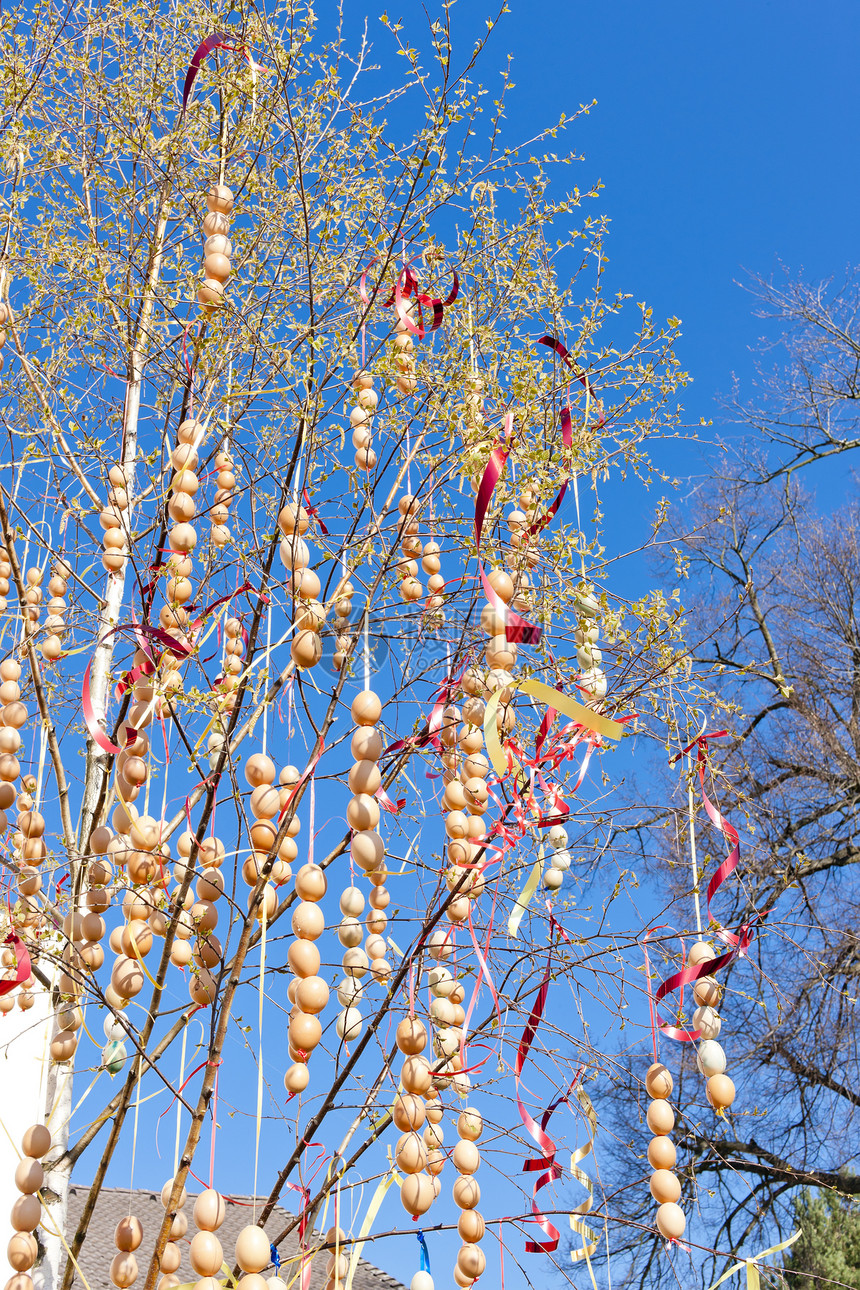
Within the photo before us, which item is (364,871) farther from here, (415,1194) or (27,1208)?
(27,1208)

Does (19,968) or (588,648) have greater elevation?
(588,648)

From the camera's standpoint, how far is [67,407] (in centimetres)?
258

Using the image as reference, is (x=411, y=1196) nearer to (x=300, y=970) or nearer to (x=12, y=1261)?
(x=300, y=970)

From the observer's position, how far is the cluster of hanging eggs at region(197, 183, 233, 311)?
173 centimetres

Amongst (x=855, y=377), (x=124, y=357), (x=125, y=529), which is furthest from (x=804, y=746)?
(x=125, y=529)

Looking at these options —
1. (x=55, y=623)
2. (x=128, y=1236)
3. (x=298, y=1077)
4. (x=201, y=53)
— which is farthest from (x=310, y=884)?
(x=201, y=53)

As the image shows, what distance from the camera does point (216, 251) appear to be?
173 cm

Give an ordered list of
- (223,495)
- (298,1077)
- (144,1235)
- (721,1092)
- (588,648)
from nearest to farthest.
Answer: (298,1077) < (721,1092) < (588,648) < (223,495) < (144,1235)

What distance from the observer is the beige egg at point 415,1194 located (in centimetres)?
126

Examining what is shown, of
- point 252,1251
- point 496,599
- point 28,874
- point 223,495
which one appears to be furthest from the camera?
point 223,495

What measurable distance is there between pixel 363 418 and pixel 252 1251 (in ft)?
4.22

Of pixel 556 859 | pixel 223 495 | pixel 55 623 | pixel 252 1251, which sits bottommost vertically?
pixel 252 1251

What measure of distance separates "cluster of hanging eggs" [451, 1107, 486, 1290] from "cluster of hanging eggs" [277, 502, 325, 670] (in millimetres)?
716

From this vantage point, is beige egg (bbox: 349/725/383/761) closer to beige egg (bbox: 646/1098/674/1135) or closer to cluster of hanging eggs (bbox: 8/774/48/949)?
beige egg (bbox: 646/1098/674/1135)
